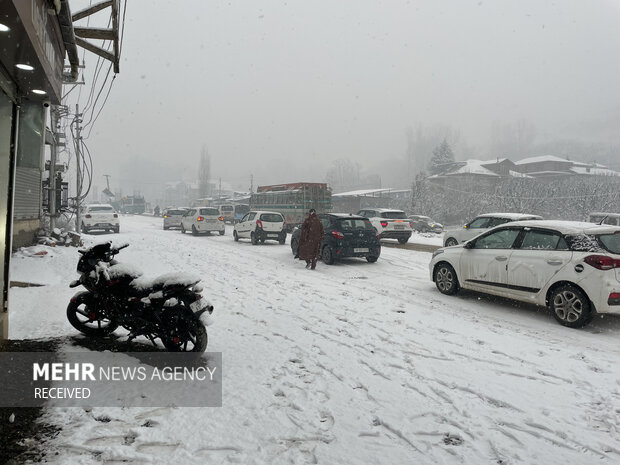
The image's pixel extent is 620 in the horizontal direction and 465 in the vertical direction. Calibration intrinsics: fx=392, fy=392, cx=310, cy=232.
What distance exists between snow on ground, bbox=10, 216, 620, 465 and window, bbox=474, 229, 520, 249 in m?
1.15

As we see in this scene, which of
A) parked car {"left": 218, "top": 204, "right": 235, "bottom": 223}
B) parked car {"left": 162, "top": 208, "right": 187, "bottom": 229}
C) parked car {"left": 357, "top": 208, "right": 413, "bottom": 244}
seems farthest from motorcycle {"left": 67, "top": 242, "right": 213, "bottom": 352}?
parked car {"left": 218, "top": 204, "right": 235, "bottom": 223}

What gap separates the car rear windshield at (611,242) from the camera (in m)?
5.98

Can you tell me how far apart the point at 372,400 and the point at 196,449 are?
5.30 feet

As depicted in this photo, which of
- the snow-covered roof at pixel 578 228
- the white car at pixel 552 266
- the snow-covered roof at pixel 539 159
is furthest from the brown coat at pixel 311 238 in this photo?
the snow-covered roof at pixel 539 159

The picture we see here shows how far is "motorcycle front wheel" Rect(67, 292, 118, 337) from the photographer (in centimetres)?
509

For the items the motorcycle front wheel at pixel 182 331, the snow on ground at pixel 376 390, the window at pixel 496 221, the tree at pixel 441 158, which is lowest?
the snow on ground at pixel 376 390

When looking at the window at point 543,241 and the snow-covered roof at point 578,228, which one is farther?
the window at point 543,241

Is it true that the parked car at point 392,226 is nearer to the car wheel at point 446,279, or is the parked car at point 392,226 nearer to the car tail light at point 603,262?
the car wheel at point 446,279

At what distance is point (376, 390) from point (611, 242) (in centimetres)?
484

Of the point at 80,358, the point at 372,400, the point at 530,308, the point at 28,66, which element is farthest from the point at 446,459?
the point at 28,66

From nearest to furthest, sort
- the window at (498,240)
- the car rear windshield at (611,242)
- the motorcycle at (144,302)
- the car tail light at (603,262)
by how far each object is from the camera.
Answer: the motorcycle at (144,302)
the car tail light at (603,262)
the car rear windshield at (611,242)
the window at (498,240)

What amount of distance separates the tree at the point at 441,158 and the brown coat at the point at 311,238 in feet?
227

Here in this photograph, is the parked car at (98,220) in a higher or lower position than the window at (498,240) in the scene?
lower

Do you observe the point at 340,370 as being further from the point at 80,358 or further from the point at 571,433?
the point at 80,358
